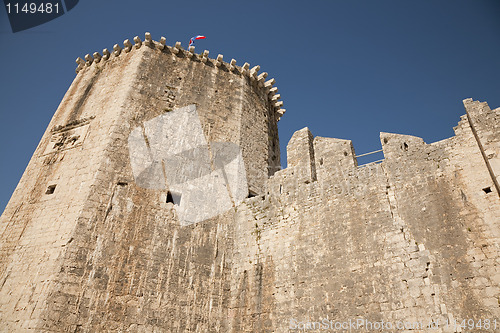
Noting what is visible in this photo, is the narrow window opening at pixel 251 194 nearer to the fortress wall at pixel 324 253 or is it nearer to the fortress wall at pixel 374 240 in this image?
the fortress wall at pixel 324 253

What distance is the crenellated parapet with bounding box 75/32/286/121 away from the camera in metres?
12.7

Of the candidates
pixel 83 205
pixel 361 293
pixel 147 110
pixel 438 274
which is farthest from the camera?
pixel 147 110

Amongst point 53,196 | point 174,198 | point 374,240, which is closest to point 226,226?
point 174,198

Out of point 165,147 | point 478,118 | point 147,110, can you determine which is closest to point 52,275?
point 165,147

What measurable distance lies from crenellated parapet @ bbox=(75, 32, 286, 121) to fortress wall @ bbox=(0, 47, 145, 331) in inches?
25.8

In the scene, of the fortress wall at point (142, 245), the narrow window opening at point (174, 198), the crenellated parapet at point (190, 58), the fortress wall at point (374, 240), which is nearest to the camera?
the fortress wall at point (374, 240)

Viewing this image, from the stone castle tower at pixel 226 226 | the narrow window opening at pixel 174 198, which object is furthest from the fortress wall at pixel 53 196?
the narrow window opening at pixel 174 198

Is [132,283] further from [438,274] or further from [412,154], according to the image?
[412,154]

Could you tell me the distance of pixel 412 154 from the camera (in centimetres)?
866

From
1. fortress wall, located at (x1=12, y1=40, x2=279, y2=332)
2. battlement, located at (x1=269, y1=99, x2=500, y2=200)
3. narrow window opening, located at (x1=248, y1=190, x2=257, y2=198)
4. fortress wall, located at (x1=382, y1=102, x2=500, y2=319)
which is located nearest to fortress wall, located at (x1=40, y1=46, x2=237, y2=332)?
fortress wall, located at (x1=12, y1=40, x2=279, y2=332)

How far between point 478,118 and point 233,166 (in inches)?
243

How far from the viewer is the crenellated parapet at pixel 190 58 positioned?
500 inches

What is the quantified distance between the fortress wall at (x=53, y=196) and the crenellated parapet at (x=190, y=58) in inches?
25.8

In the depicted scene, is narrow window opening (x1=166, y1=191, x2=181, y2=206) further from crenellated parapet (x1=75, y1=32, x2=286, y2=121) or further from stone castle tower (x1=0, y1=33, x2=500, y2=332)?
crenellated parapet (x1=75, y1=32, x2=286, y2=121)
